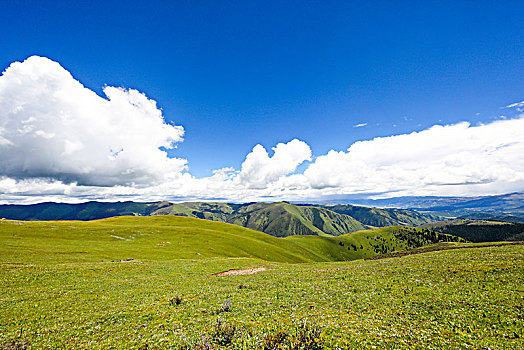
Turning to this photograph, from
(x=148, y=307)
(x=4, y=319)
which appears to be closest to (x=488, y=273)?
(x=148, y=307)

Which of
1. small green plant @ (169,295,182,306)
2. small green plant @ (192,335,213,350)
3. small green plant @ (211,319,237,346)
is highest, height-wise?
small green plant @ (192,335,213,350)

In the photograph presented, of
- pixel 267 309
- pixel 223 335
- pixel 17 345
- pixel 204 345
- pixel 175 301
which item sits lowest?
pixel 175 301

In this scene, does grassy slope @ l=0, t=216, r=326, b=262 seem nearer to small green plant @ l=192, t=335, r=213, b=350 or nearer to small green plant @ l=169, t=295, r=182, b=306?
small green plant @ l=169, t=295, r=182, b=306

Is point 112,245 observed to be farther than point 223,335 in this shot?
Yes

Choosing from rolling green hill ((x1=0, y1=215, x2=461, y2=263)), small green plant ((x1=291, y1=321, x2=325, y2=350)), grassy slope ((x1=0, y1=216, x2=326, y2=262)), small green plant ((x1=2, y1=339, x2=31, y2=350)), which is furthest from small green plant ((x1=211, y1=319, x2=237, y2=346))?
grassy slope ((x1=0, y1=216, x2=326, y2=262))

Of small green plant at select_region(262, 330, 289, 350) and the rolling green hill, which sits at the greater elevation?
small green plant at select_region(262, 330, 289, 350)

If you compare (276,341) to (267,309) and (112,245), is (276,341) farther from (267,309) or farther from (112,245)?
(112,245)

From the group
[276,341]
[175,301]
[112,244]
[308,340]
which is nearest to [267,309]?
[276,341]

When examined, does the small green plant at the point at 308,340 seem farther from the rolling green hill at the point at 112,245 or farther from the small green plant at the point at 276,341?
the rolling green hill at the point at 112,245

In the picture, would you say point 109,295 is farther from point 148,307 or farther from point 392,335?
point 392,335

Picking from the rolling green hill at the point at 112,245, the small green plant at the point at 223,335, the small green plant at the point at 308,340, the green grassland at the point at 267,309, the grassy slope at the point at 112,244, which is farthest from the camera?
the grassy slope at the point at 112,244

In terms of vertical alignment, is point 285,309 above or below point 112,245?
above

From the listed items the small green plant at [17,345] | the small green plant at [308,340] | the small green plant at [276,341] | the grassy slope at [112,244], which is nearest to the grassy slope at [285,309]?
the small green plant at [17,345]

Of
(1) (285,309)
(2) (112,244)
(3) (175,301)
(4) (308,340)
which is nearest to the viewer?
(4) (308,340)
